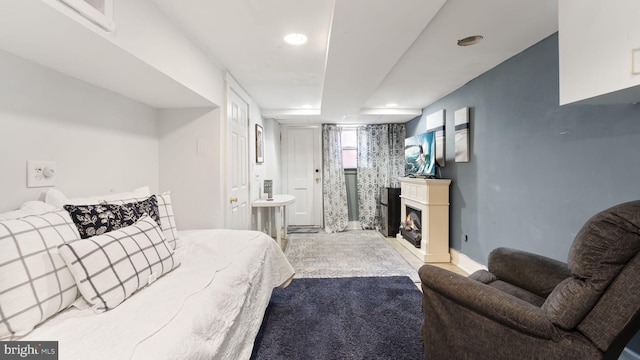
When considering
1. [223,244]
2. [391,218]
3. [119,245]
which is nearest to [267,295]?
[223,244]

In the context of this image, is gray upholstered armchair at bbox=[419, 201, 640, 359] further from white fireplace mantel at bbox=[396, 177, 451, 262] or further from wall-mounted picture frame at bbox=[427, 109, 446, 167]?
wall-mounted picture frame at bbox=[427, 109, 446, 167]

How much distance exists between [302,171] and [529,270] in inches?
171

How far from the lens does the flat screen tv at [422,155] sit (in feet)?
11.7

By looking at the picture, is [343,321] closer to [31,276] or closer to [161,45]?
[31,276]

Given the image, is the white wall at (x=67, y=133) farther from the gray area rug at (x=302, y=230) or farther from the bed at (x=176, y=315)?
the gray area rug at (x=302, y=230)

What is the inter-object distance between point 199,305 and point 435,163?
3501 mm

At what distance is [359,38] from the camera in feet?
5.68

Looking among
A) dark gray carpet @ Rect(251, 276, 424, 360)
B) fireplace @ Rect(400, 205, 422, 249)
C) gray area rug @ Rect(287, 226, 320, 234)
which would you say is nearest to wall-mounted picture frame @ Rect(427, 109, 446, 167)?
fireplace @ Rect(400, 205, 422, 249)

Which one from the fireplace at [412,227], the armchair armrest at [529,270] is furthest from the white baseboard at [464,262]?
the armchair armrest at [529,270]

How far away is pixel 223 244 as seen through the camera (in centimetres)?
180

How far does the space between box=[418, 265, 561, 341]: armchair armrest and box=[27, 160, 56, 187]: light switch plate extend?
2.09m

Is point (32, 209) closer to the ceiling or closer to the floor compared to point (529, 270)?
closer to the ceiling

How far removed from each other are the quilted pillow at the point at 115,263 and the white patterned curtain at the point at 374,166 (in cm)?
435

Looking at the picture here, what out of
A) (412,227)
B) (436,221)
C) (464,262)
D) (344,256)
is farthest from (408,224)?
(344,256)
